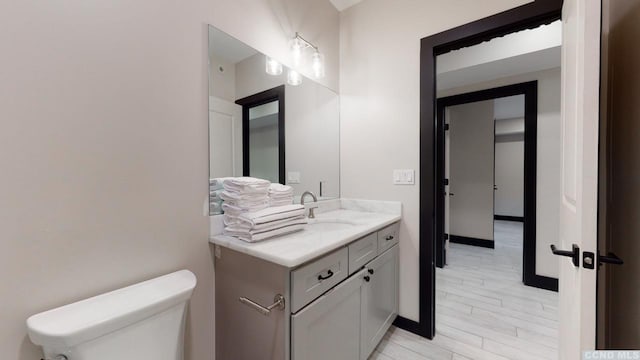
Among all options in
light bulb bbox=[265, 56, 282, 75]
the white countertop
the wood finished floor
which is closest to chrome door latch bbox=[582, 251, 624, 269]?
the white countertop

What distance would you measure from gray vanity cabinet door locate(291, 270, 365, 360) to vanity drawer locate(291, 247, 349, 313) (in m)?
0.03

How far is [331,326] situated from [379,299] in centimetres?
54

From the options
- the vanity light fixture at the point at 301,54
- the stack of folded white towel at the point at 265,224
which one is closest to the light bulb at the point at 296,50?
the vanity light fixture at the point at 301,54

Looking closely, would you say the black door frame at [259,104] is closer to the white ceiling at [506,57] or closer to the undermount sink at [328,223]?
the undermount sink at [328,223]

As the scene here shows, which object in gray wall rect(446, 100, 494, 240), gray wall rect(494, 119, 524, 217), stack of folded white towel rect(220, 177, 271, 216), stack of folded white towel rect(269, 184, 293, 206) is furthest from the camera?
gray wall rect(494, 119, 524, 217)

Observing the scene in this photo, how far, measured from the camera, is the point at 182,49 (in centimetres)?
113

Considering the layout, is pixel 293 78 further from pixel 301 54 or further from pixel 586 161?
pixel 586 161

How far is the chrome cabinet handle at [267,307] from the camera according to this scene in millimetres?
953

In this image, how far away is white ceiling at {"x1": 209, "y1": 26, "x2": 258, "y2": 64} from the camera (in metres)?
1.25

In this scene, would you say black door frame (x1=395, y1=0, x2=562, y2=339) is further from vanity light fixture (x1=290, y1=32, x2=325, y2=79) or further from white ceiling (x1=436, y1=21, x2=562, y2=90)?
white ceiling (x1=436, y1=21, x2=562, y2=90)

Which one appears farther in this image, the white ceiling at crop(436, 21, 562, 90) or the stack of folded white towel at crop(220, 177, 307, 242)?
the white ceiling at crop(436, 21, 562, 90)

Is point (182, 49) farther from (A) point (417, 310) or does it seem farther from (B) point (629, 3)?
(A) point (417, 310)

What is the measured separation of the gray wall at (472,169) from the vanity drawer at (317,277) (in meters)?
3.37

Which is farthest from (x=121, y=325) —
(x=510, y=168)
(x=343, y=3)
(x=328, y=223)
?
(x=510, y=168)
